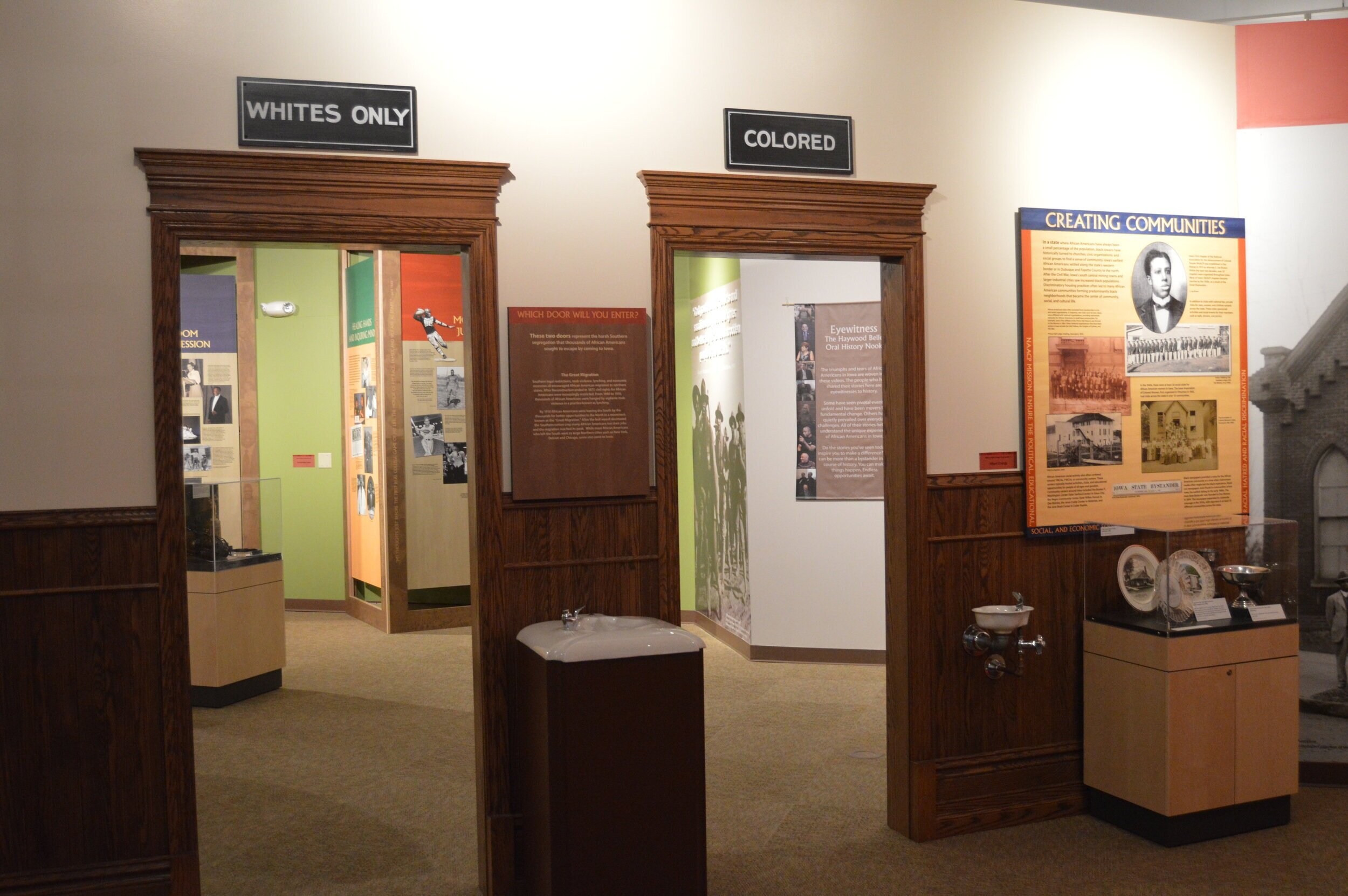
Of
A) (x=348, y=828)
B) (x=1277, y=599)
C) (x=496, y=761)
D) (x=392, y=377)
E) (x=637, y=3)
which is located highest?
(x=637, y=3)

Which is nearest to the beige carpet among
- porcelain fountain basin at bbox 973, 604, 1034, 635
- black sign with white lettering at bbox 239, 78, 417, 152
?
porcelain fountain basin at bbox 973, 604, 1034, 635

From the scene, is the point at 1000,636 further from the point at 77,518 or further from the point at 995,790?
the point at 77,518

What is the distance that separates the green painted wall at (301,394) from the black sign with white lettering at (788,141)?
6552 millimetres

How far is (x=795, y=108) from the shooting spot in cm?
411

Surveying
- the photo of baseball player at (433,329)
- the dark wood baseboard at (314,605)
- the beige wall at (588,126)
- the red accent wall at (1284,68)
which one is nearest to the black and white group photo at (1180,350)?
the beige wall at (588,126)

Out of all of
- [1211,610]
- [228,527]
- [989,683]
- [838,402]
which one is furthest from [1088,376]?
[228,527]

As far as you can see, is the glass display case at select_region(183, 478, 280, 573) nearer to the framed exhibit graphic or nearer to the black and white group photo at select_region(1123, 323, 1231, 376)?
the framed exhibit graphic

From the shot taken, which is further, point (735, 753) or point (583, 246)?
point (735, 753)

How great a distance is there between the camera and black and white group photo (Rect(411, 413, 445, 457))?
870 centimetres

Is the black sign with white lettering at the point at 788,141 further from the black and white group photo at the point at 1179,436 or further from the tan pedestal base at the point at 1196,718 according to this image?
the tan pedestal base at the point at 1196,718

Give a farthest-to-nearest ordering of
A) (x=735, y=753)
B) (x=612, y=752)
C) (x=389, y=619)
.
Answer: (x=389, y=619) → (x=735, y=753) → (x=612, y=752)

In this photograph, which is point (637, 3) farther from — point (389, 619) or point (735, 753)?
point (389, 619)

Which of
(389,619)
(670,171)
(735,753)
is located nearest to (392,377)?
(389,619)

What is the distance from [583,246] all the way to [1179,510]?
289cm
